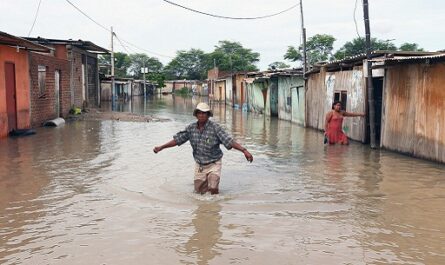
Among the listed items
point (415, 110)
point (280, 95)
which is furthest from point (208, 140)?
point (280, 95)

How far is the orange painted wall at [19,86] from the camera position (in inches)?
552

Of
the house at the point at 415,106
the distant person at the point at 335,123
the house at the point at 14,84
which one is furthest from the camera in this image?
the house at the point at 14,84

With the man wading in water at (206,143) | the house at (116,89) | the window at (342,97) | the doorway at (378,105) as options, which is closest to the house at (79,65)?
the house at (116,89)

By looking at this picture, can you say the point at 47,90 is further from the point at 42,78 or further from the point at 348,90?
the point at 348,90

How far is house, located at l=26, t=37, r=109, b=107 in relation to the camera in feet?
79.7

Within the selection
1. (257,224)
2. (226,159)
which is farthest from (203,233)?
(226,159)

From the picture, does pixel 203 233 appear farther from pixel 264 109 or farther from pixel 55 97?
pixel 264 109

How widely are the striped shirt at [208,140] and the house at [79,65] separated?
1757cm

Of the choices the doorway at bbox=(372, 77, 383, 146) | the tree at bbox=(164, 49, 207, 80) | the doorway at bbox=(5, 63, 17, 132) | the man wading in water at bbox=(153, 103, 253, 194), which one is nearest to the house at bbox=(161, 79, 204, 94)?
the tree at bbox=(164, 49, 207, 80)

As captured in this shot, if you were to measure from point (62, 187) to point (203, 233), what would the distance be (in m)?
3.39

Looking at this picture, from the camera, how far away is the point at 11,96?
48.9ft

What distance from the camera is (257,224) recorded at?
5855mm

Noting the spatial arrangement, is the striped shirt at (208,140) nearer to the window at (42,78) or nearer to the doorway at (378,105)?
the doorway at (378,105)

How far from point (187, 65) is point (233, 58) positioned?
58.6ft
